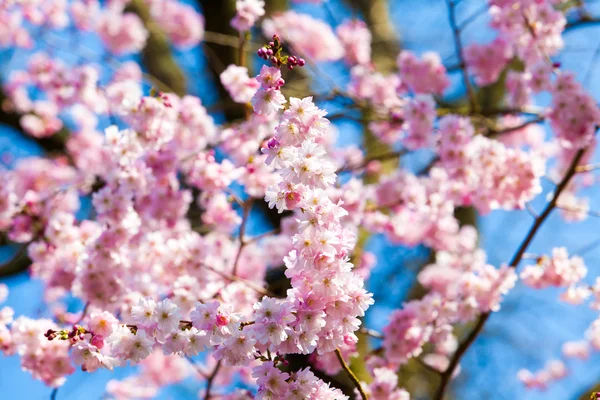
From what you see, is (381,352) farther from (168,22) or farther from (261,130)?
(168,22)

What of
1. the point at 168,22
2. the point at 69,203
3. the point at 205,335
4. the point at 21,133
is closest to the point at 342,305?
the point at 205,335

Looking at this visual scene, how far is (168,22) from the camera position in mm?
5598

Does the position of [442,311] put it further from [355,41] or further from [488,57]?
[355,41]

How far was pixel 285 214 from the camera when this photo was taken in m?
4.24

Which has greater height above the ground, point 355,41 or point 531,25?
point 355,41

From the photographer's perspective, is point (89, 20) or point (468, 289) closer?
point (468, 289)

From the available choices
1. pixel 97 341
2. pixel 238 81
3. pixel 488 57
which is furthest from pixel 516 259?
pixel 97 341

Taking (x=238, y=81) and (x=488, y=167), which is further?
(x=488, y=167)

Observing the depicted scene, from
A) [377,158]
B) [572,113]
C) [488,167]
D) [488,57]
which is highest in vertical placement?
[488,57]

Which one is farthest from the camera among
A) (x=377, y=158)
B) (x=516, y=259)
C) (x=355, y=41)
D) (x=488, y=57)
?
(x=355, y=41)

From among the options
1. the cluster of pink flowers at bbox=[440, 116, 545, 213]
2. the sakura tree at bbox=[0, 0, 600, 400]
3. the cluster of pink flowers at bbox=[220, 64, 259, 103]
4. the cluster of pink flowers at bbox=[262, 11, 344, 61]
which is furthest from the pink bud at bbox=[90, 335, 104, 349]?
the cluster of pink flowers at bbox=[262, 11, 344, 61]

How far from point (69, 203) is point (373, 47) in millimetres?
3439

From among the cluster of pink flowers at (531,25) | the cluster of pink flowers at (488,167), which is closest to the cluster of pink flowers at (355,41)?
the cluster of pink flowers at (531,25)

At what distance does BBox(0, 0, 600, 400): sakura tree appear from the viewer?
162 cm
